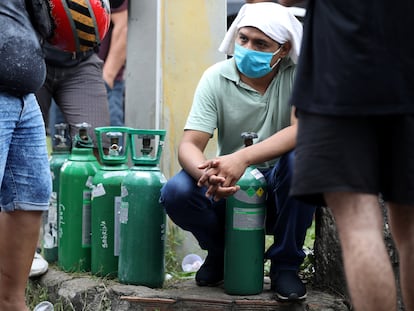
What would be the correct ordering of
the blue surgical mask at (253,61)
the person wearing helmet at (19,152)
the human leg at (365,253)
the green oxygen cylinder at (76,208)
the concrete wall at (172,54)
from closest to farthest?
the human leg at (365,253) → the person wearing helmet at (19,152) → the blue surgical mask at (253,61) → the green oxygen cylinder at (76,208) → the concrete wall at (172,54)

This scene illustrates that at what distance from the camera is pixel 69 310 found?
Result: 4.25m

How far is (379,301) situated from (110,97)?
5.28 metres

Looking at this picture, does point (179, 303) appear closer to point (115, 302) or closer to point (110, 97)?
point (115, 302)

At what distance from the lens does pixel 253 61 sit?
4109 millimetres

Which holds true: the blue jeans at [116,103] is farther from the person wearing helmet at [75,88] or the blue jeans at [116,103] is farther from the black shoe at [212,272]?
the black shoe at [212,272]

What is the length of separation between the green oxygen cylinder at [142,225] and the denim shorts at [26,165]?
1.92ft

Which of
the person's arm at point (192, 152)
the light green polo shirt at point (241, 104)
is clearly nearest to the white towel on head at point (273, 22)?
the light green polo shirt at point (241, 104)

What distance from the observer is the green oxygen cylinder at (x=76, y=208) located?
4555 millimetres

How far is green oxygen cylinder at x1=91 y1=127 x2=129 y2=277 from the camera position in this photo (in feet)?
14.4

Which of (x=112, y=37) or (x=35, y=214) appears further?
(x=112, y=37)

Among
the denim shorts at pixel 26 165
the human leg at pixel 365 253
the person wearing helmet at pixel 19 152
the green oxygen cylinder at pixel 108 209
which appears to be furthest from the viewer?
the green oxygen cylinder at pixel 108 209

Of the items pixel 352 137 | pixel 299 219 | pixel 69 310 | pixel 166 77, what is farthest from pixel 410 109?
pixel 166 77

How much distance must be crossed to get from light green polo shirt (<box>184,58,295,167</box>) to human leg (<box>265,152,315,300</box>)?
24cm

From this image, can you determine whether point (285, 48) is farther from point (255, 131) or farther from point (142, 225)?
point (142, 225)
